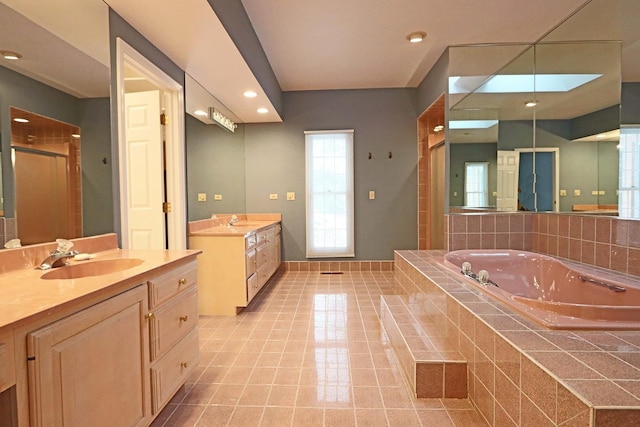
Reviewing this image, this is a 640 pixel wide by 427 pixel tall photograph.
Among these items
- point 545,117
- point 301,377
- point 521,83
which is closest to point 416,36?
point 521,83

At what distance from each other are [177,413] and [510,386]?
1544 millimetres

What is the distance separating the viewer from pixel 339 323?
2689mm

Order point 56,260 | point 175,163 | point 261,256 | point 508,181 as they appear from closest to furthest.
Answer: point 56,260 < point 175,163 < point 508,181 < point 261,256

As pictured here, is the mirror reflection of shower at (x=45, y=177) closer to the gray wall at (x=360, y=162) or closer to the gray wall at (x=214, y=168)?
the gray wall at (x=214, y=168)

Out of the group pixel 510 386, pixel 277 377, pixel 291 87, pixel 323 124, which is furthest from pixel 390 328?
pixel 291 87

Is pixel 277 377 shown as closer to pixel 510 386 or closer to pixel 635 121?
pixel 510 386

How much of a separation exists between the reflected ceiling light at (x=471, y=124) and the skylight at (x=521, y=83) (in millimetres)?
308

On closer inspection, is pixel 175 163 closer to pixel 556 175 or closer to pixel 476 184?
pixel 476 184

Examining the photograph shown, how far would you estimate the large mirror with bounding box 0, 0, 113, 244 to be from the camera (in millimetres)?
1303

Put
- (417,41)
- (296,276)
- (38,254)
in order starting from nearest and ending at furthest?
1. (38,254)
2. (417,41)
3. (296,276)

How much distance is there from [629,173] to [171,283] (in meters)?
3.12

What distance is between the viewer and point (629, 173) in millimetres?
2248

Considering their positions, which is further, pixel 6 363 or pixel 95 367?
pixel 95 367

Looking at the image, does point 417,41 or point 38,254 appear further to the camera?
point 417,41
